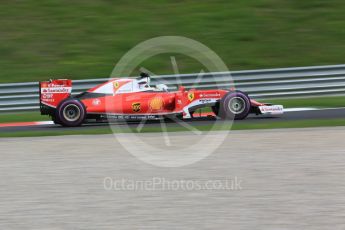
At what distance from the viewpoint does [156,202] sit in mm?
5855

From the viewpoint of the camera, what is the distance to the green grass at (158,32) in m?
16.8

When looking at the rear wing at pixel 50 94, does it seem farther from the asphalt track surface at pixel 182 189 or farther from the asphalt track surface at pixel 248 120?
the asphalt track surface at pixel 182 189

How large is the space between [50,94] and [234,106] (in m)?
3.44

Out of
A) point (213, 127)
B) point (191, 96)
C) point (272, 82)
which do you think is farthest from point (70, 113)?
point (272, 82)

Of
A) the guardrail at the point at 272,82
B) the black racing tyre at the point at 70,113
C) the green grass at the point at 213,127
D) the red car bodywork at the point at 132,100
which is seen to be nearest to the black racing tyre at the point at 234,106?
the red car bodywork at the point at 132,100

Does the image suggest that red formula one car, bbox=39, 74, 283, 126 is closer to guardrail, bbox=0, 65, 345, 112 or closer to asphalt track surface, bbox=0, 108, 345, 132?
asphalt track surface, bbox=0, 108, 345, 132

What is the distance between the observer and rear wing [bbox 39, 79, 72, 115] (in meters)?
11.9

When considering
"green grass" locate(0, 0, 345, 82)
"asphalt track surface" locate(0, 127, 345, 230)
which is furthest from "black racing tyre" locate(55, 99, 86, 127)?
"green grass" locate(0, 0, 345, 82)

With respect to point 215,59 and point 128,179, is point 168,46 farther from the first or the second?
point 128,179

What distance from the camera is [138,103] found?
11742 millimetres

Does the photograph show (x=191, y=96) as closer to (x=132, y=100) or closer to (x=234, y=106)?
(x=234, y=106)

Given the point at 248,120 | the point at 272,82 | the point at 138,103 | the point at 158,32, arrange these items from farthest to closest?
the point at 158,32 → the point at 272,82 → the point at 248,120 → the point at 138,103

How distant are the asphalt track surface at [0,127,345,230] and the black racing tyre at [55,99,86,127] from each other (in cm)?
238

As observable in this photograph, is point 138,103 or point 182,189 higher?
point 138,103
